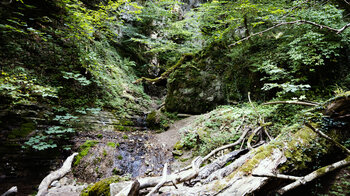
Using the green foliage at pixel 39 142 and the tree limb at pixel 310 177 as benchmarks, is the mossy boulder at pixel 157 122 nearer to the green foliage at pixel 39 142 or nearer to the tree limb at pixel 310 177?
the green foliage at pixel 39 142

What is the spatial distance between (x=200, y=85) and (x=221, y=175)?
273 inches

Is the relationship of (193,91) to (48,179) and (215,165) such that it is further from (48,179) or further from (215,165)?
(48,179)

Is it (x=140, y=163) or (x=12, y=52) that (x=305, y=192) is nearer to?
(x=140, y=163)

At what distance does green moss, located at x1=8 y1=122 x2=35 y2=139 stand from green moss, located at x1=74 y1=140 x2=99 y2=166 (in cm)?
164

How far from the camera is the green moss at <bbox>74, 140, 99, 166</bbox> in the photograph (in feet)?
16.5

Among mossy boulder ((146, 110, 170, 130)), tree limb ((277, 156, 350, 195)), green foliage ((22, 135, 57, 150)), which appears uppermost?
green foliage ((22, 135, 57, 150))

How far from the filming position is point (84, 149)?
17.5ft

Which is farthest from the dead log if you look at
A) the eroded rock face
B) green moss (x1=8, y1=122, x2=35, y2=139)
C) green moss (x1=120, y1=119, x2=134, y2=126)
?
green moss (x1=120, y1=119, x2=134, y2=126)

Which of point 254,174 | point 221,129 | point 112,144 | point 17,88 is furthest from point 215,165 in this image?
point 17,88

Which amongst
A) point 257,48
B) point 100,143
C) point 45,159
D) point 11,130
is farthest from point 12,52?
point 257,48

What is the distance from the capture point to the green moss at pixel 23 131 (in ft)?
14.5

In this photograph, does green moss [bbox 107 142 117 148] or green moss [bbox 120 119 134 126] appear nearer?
green moss [bbox 107 142 117 148]

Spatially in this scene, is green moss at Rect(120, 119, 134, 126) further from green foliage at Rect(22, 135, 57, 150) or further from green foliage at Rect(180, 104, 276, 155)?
green foliage at Rect(22, 135, 57, 150)

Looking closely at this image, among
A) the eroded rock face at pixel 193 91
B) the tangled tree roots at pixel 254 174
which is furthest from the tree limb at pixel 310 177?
the eroded rock face at pixel 193 91
